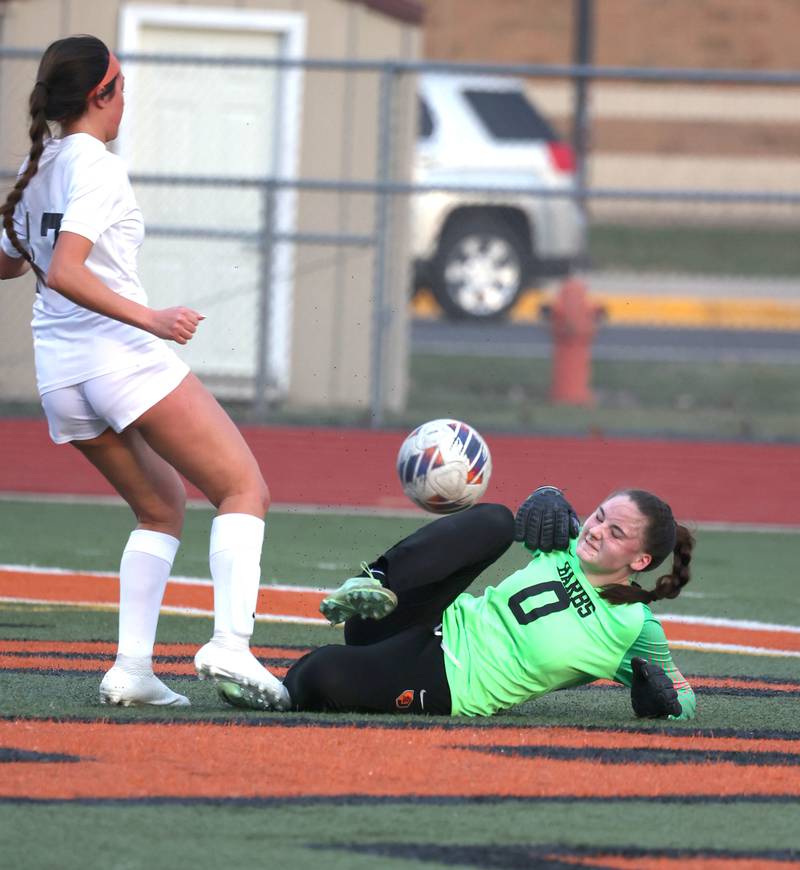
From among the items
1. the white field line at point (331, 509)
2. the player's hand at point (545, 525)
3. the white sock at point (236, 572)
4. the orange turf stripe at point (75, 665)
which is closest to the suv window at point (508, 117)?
the white field line at point (331, 509)

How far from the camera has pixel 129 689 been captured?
5.16m

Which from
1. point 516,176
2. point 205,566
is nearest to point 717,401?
point 516,176

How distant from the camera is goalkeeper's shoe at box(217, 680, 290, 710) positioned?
5051 mm

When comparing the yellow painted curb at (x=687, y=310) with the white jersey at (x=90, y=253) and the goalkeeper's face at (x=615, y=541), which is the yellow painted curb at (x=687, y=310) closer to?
the goalkeeper's face at (x=615, y=541)

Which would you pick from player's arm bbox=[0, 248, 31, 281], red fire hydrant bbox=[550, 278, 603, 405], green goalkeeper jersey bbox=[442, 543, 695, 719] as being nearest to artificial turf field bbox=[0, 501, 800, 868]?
green goalkeeper jersey bbox=[442, 543, 695, 719]

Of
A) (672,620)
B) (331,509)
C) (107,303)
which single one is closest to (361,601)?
(107,303)

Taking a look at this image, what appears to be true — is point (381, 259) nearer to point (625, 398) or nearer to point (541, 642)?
point (625, 398)

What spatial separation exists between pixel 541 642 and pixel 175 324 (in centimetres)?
136

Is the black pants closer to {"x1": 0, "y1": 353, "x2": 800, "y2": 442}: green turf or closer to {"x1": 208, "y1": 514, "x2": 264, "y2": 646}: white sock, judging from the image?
{"x1": 208, "y1": 514, "x2": 264, "y2": 646}: white sock

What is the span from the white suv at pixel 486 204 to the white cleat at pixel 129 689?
10192mm

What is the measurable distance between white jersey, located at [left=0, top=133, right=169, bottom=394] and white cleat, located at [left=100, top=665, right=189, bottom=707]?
2.67 ft

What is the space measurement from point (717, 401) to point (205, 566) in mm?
8250

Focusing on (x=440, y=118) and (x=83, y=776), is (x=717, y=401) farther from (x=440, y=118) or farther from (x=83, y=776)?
(x=83, y=776)

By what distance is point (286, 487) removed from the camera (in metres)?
11.8
